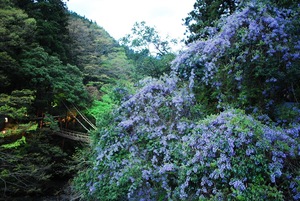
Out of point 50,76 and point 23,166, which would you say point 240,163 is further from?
point 50,76

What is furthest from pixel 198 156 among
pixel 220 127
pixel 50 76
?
pixel 50 76

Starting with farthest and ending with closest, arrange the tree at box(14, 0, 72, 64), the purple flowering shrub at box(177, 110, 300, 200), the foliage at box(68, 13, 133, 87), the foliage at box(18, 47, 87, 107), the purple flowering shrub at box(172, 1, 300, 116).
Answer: the foliage at box(68, 13, 133, 87) < the tree at box(14, 0, 72, 64) < the foliage at box(18, 47, 87, 107) < the purple flowering shrub at box(172, 1, 300, 116) < the purple flowering shrub at box(177, 110, 300, 200)

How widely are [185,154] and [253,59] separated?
1.99 m

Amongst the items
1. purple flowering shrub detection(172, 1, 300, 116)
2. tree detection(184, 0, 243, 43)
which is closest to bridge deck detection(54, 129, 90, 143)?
tree detection(184, 0, 243, 43)

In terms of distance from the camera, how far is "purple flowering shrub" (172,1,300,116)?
12.4 ft

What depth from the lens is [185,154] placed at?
122 inches

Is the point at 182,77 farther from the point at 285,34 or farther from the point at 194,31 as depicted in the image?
the point at 194,31

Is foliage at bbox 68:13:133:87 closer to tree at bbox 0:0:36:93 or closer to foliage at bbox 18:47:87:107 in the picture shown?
foliage at bbox 18:47:87:107

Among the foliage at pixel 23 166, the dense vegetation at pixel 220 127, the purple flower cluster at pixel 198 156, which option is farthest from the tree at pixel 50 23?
the purple flower cluster at pixel 198 156

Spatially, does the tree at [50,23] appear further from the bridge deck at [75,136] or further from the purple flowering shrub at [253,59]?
the purple flowering shrub at [253,59]

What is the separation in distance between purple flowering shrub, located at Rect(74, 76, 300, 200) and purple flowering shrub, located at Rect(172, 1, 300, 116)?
0.61m

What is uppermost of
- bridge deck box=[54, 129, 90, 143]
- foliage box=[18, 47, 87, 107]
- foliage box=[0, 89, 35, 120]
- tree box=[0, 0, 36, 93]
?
tree box=[0, 0, 36, 93]

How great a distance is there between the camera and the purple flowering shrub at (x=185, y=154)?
8.58 feet

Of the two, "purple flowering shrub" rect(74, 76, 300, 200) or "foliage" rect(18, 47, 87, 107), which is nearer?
"purple flowering shrub" rect(74, 76, 300, 200)
